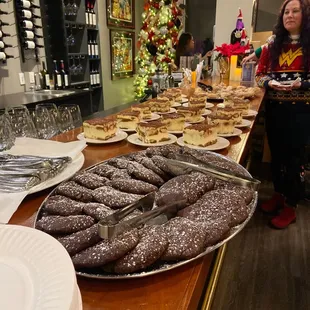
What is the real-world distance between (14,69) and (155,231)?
154 inches

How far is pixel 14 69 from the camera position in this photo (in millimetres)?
3846

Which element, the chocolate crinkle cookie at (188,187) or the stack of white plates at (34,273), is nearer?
the stack of white plates at (34,273)

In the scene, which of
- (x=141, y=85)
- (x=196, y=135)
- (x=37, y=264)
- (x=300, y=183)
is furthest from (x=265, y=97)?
(x=141, y=85)

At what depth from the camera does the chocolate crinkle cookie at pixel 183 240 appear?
0.57 metres

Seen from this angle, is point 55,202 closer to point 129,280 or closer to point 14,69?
point 129,280

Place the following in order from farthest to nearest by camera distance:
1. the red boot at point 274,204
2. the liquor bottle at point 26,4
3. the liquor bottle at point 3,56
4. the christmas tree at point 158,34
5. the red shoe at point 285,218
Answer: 1. the christmas tree at point 158,34
2. the liquor bottle at point 26,4
3. the liquor bottle at point 3,56
4. the red boot at point 274,204
5. the red shoe at point 285,218

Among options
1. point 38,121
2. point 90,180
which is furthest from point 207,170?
point 38,121

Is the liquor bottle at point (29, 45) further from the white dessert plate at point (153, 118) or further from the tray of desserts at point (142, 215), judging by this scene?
the tray of desserts at point (142, 215)

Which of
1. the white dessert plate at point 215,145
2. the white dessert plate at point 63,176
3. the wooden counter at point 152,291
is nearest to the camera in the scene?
the wooden counter at point 152,291

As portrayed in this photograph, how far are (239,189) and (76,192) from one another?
435mm

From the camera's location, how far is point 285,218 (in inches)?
101

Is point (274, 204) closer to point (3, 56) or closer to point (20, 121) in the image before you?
point (20, 121)

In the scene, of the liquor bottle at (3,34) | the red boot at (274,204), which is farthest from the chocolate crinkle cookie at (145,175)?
the liquor bottle at (3,34)

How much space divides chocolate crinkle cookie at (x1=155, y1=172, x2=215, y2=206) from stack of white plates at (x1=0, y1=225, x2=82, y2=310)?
11.9 inches
